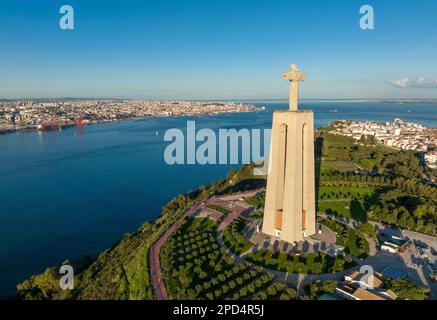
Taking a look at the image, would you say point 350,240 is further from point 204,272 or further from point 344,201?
point 204,272

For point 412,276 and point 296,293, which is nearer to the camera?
point 296,293

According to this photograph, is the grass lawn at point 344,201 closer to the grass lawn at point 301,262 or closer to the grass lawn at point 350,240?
the grass lawn at point 350,240

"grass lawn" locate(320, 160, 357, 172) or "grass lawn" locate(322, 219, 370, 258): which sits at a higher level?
"grass lawn" locate(320, 160, 357, 172)

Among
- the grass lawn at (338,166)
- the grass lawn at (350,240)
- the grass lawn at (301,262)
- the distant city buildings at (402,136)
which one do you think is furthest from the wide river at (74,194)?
the distant city buildings at (402,136)

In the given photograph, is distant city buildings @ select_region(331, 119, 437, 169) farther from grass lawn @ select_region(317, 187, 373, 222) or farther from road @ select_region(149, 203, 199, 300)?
road @ select_region(149, 203, 199, 300)

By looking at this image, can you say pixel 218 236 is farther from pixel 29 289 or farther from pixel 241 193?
pixel 29 289

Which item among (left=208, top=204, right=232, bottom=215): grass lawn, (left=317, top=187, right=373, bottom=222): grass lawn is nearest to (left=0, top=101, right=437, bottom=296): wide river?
(left=208, top=204, right=232, bottom=215): grass lawn
